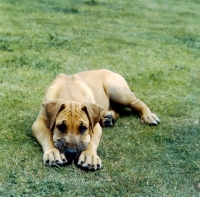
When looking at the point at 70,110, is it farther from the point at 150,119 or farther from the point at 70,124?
the point at 150,119

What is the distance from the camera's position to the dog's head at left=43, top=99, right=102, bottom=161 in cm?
532

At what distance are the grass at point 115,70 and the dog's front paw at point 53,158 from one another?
0.30 feet

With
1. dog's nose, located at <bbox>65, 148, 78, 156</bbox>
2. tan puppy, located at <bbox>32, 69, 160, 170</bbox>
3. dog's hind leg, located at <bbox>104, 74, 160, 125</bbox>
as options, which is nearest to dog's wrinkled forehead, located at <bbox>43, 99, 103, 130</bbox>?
tan puppy, located at <bbox>32, 69, 160, 170</bbox>

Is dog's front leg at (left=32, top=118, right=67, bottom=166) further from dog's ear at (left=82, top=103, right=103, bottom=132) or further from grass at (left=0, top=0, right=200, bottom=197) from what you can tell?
dog's ear at (left=82, top=103, right=103, bottom=132)

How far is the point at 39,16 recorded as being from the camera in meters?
15.9

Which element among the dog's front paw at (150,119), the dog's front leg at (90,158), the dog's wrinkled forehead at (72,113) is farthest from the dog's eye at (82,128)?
the dog's front paw at (150,119)

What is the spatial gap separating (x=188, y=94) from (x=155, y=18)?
33.5 ft

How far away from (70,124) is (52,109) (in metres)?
0.35

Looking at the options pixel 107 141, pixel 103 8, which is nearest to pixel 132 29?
pixel 103 8

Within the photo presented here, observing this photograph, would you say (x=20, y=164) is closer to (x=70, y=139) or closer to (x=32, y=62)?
(x=70, y=139)

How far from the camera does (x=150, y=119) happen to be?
283 inches

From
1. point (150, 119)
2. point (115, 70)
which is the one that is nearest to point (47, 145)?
point (150, 119)

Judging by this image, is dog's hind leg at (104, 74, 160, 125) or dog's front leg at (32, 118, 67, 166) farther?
dog's hind leg at (104, 74, 160, 125)

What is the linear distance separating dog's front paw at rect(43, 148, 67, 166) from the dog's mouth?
0.05 m
